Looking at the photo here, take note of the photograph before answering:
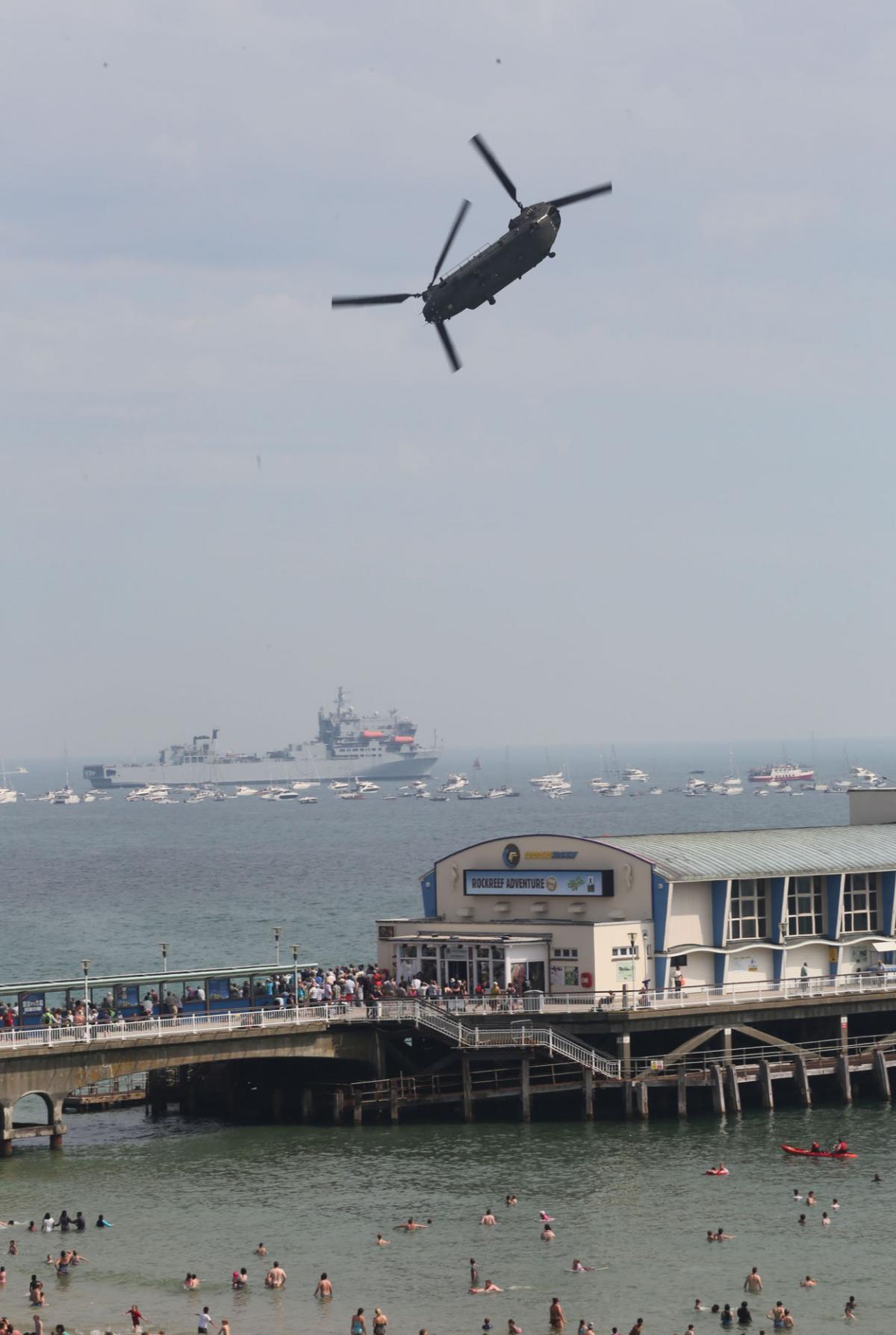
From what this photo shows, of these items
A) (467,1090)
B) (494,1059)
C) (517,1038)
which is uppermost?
(517,1038)

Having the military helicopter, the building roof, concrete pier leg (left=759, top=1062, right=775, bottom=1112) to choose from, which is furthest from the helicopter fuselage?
concrete pier leg (left=759, top=1062, right=775, bottom=1112)

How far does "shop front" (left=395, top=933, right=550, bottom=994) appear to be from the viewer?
7488cm

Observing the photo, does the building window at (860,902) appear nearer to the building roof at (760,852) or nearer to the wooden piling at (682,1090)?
the building roof at (760,852)

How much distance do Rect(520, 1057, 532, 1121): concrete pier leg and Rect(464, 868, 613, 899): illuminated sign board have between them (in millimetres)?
7753

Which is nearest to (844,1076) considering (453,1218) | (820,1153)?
(820,1153)

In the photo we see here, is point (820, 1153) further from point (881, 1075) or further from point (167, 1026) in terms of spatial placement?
point (167, 1026)

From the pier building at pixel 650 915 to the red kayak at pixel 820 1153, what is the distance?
8.80 metres

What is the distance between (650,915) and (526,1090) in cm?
837

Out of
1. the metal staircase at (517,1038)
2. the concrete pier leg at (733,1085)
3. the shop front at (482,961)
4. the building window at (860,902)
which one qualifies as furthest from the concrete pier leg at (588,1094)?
the building window at (860,902)

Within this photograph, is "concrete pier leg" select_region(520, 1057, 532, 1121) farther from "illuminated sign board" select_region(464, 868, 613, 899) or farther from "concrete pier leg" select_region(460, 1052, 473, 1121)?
"illuminated sign board" select_region(464, 868, 613, 899)

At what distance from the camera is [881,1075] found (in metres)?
75.9

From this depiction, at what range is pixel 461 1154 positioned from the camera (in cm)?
6675

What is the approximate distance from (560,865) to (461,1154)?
14.3 metres

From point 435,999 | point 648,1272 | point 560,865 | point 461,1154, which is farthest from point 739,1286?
point 560,865
